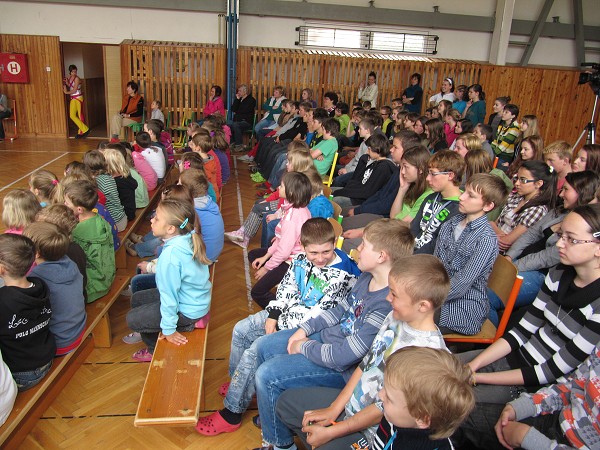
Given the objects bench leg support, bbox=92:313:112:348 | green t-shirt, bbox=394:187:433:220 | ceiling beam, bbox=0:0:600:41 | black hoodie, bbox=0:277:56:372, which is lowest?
bench leg support, bbox=92:313:112:348

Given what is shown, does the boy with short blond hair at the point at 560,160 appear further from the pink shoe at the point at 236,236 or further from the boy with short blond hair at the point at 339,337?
the pink shoe at the point at 236,236

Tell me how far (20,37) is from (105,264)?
29.9 feet

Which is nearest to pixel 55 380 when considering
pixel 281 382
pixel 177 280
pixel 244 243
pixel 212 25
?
pixel 177 280

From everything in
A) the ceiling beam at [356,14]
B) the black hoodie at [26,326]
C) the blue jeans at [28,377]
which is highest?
the ceiling beam at [356,14]

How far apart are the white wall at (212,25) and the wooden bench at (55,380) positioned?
8.20 metres

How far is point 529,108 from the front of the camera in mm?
10984

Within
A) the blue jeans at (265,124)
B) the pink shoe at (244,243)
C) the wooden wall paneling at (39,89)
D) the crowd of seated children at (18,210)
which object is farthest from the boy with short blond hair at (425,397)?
the wooden wall paneling at (39,89)

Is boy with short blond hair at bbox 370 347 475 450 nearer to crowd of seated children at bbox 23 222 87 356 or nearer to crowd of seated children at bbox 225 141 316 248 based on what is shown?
crowd of seated children at bbox 23 222 87 356

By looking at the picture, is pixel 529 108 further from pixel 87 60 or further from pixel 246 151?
pixel 87 60

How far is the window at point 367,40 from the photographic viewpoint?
10602 mm

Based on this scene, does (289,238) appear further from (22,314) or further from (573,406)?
(573,406)

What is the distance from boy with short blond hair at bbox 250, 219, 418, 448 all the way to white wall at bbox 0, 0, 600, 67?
9.32 m

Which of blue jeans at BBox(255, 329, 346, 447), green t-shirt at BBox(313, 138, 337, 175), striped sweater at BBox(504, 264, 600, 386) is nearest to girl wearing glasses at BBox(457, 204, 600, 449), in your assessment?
striped sweater at BBox(504, 264, 600, 386)

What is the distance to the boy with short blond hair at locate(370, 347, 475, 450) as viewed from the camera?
133 cm
